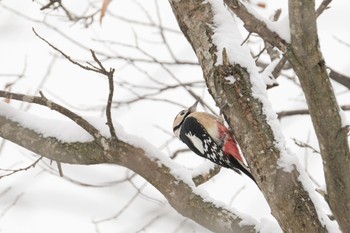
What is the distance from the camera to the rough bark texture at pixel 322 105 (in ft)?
6.60

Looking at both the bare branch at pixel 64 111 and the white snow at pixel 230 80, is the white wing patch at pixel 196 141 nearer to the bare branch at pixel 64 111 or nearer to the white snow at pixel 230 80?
the bare branch at pixel 64 111

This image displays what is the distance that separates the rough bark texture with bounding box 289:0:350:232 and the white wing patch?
2.51 meters

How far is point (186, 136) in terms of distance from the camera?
492 centimetres

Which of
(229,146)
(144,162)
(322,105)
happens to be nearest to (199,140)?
(229,146)

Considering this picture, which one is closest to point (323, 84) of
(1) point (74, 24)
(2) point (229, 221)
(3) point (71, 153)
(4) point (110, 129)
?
(2) point (229, 221)

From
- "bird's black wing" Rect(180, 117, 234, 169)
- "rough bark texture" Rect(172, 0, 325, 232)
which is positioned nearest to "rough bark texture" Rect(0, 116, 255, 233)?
"rough bark texture" Rect(172, 0, 325, 232)

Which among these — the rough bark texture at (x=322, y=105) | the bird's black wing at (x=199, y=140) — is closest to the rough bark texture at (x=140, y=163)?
the rough bark texture at (x=322, y=105)

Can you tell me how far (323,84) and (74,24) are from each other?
137 inches

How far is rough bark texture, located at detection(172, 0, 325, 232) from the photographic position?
2.25 metres

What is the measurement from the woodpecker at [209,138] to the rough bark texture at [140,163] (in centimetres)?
118

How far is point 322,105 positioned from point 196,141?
273cm

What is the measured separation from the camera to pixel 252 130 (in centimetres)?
A: 236

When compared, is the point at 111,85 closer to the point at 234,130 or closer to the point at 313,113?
the point at 234,130

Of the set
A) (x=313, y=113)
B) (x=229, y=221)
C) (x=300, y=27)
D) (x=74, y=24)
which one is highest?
(x=74, y=24)
